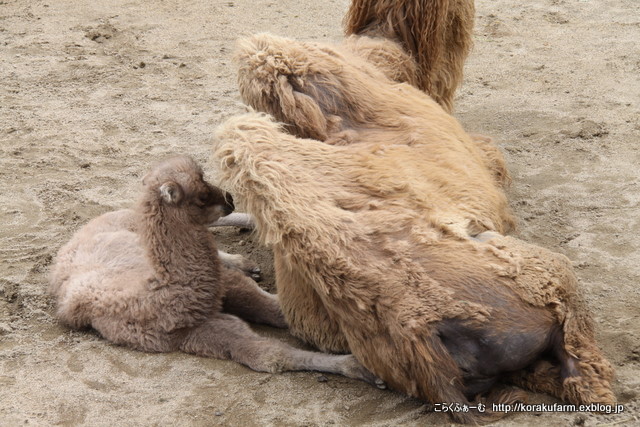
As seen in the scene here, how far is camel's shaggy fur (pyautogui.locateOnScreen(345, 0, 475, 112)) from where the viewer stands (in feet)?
16.0

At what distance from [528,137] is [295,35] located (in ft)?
9.65

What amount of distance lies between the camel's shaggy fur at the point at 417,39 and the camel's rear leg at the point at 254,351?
67.4 inches

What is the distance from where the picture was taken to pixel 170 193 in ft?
14.7

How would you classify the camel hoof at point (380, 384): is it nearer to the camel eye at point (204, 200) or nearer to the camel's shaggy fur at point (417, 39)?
the camel eye at point (204, 200)

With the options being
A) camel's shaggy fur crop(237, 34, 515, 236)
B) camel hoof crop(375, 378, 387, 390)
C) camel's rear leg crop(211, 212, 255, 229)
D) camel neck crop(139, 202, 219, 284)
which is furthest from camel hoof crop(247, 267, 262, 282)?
camel hoof crop(375, 378, 387, 390)

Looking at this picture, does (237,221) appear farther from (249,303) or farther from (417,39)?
(417,39)

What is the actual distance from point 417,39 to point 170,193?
177cm

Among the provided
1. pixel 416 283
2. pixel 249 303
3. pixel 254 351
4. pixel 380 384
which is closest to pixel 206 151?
pixel 249 303

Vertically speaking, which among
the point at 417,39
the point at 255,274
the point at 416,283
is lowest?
the point at 255,274

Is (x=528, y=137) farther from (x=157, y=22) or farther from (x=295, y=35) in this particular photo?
(x=157, y=22)

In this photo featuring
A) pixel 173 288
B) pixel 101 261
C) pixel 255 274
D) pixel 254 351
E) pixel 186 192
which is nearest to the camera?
pixel 254 351

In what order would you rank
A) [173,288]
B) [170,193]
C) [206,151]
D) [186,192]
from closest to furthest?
1. [173,288]
2. [170,193]
3. [186,192]
4. [206,151]

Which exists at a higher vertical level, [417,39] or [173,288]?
[417,39]

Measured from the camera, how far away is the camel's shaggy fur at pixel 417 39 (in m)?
4.88
